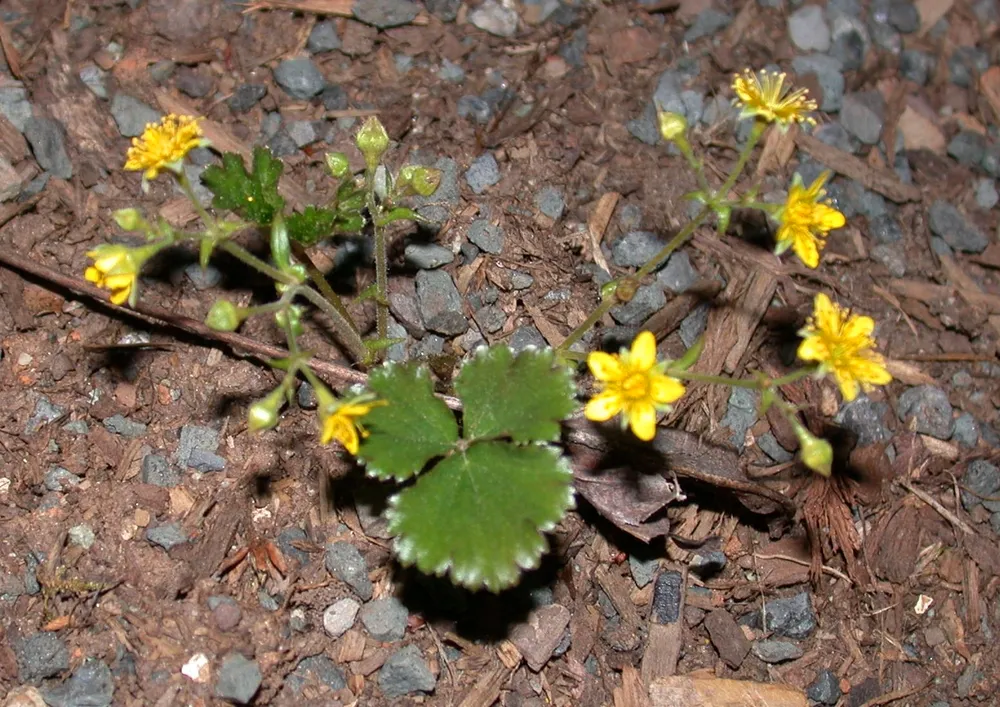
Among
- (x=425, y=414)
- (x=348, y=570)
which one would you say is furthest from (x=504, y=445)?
(x=348, y=570)

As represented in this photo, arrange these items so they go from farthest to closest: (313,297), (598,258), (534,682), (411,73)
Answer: (411,73), (598,258), (534,682), (313,297)

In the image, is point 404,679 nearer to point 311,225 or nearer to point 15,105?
point 311,225

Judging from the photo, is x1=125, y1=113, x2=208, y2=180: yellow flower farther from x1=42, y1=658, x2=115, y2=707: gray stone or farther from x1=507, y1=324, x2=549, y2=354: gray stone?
x1=42, y1=658, x2=115, y2=707: gray stone

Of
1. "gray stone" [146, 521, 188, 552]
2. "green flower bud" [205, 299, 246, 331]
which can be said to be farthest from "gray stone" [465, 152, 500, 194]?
Result: "gray stone" [146, 521, 188, 552]

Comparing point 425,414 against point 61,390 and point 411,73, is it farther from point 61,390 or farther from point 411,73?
point 411,73

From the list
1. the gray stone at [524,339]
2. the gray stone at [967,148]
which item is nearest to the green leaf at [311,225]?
the gray stone at [524,339]

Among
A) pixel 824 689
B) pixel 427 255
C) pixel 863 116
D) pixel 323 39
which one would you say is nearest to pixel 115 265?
pixel 427 255
